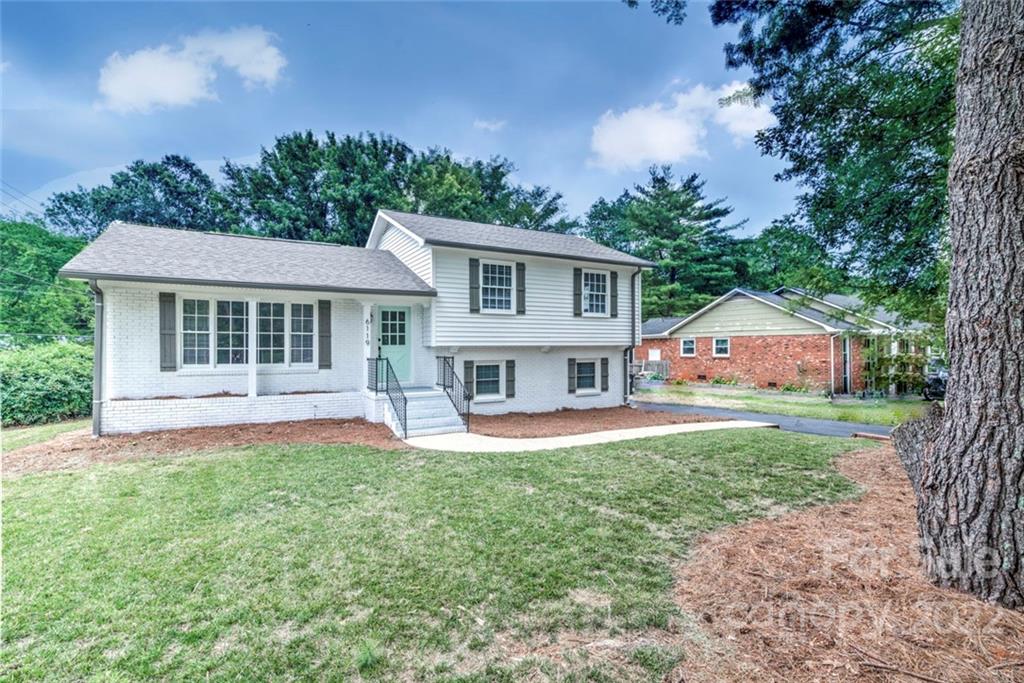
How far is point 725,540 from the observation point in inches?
164

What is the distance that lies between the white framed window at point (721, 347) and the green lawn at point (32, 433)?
2253cm

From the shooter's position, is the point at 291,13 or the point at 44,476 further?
the point at 291,13

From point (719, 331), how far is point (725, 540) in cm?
1929

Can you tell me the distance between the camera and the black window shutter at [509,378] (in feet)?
41.5

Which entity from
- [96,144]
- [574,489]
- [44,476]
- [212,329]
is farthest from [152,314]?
[96,144]

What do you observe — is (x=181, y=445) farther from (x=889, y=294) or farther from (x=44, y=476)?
(x=889, y=294)

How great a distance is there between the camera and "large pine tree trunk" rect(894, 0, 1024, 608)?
2.73 meters

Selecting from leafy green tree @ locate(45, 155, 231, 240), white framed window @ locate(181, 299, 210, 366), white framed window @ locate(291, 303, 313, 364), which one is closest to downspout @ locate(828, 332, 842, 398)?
white framed window @ locate(291, 303, 313, 364)

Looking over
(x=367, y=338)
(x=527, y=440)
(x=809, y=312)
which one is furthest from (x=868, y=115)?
(x=809, y=312)

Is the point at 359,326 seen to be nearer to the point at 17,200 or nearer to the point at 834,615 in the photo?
the point at 834,615

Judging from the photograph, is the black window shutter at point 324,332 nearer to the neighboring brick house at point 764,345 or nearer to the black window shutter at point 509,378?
the black window shutter at point 509,378

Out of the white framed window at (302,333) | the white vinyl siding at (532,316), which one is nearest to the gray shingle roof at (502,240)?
the white vinyl siding at (532,316)

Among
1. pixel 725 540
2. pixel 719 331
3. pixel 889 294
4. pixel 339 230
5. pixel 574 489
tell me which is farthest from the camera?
pixel 339 230

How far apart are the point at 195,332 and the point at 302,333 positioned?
6.91 feet
